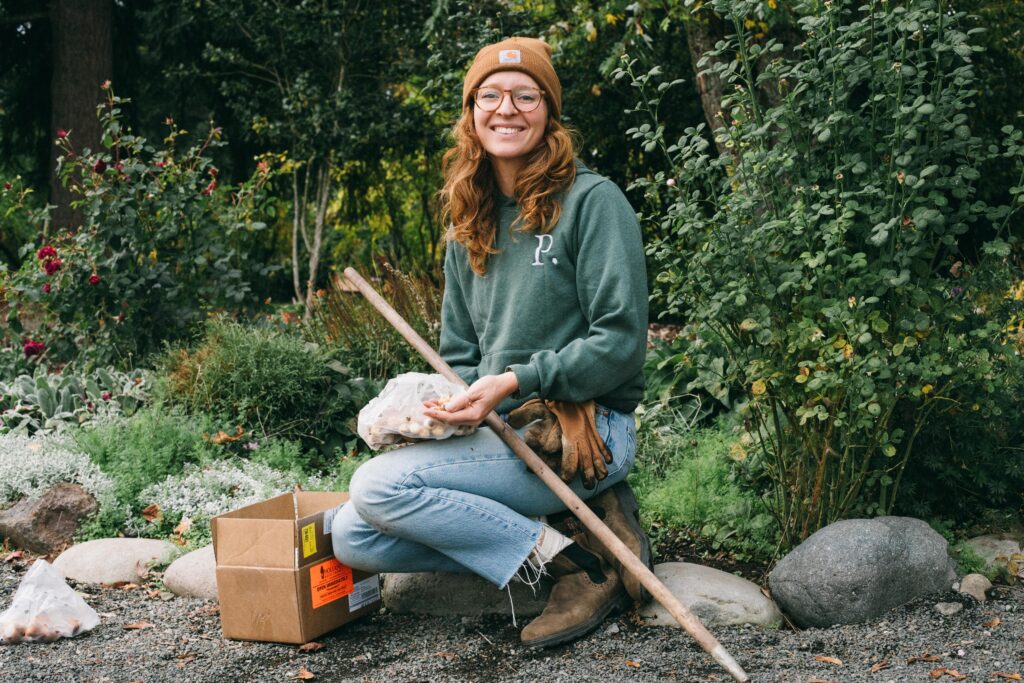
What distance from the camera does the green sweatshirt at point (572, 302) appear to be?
2.90 m

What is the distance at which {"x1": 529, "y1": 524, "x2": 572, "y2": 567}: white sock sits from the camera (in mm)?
2984

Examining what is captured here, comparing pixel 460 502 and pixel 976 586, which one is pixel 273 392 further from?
pixel 976 586

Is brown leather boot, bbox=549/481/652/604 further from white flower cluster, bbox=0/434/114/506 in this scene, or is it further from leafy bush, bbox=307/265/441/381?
leafy bush, bbox=307/265/441/381

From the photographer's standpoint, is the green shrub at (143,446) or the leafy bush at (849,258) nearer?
the leafy bush at (849,258)

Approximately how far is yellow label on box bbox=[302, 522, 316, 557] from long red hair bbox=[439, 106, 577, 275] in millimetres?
954

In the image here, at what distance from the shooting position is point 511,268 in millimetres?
3146

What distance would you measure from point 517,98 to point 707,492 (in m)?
1.74

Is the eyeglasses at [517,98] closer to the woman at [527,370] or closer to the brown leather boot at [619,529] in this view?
the woman at [527,370]

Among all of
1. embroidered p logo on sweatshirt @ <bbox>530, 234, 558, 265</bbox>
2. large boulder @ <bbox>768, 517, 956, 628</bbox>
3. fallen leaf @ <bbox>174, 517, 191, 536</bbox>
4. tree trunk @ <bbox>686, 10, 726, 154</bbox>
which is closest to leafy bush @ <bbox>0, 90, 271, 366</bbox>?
fallen leaf @ <bbox>174, 517, 191, 536</bbox>

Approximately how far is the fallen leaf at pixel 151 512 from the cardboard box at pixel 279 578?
129 cm

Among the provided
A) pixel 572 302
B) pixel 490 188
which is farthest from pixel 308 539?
pixel 490 188

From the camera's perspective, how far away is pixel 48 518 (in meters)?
4.27

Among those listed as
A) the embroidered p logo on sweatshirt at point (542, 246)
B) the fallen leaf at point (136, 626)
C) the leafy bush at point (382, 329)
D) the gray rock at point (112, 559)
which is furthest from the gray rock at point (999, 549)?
the leafy bush at point (382, 329)

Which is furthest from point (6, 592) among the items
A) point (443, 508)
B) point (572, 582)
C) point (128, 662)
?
point (572, 582)
